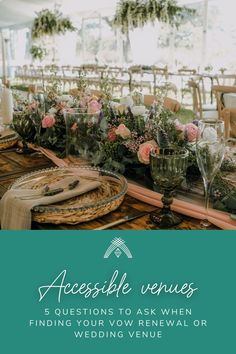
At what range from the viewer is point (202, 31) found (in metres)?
7.59

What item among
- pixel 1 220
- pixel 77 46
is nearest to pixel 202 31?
pixel 77 46

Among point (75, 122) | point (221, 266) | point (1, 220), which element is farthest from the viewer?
point (75, 122)

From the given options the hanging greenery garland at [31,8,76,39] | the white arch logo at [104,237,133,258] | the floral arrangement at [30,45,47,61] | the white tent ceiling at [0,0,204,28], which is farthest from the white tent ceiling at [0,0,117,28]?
the white arch logo at [104,237,133,258]

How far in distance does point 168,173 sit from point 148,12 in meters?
7.14

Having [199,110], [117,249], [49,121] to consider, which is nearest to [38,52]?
[199,110]

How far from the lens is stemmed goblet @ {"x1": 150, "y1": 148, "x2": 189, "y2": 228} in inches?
30.5

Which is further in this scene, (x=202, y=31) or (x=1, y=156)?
(x=202, y=31)

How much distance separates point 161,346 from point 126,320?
0.06 meters

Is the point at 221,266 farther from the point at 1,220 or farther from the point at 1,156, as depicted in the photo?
the point at 1,156

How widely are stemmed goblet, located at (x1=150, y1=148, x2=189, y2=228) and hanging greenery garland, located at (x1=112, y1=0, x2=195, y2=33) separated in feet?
22.7

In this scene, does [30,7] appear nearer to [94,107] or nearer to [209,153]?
[94,107]

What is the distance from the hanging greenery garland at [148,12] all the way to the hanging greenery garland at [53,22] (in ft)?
8.25

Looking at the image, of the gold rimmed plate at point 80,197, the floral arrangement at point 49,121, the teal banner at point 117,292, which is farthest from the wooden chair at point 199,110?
the teal banner at point 117,292

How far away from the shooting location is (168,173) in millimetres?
780
